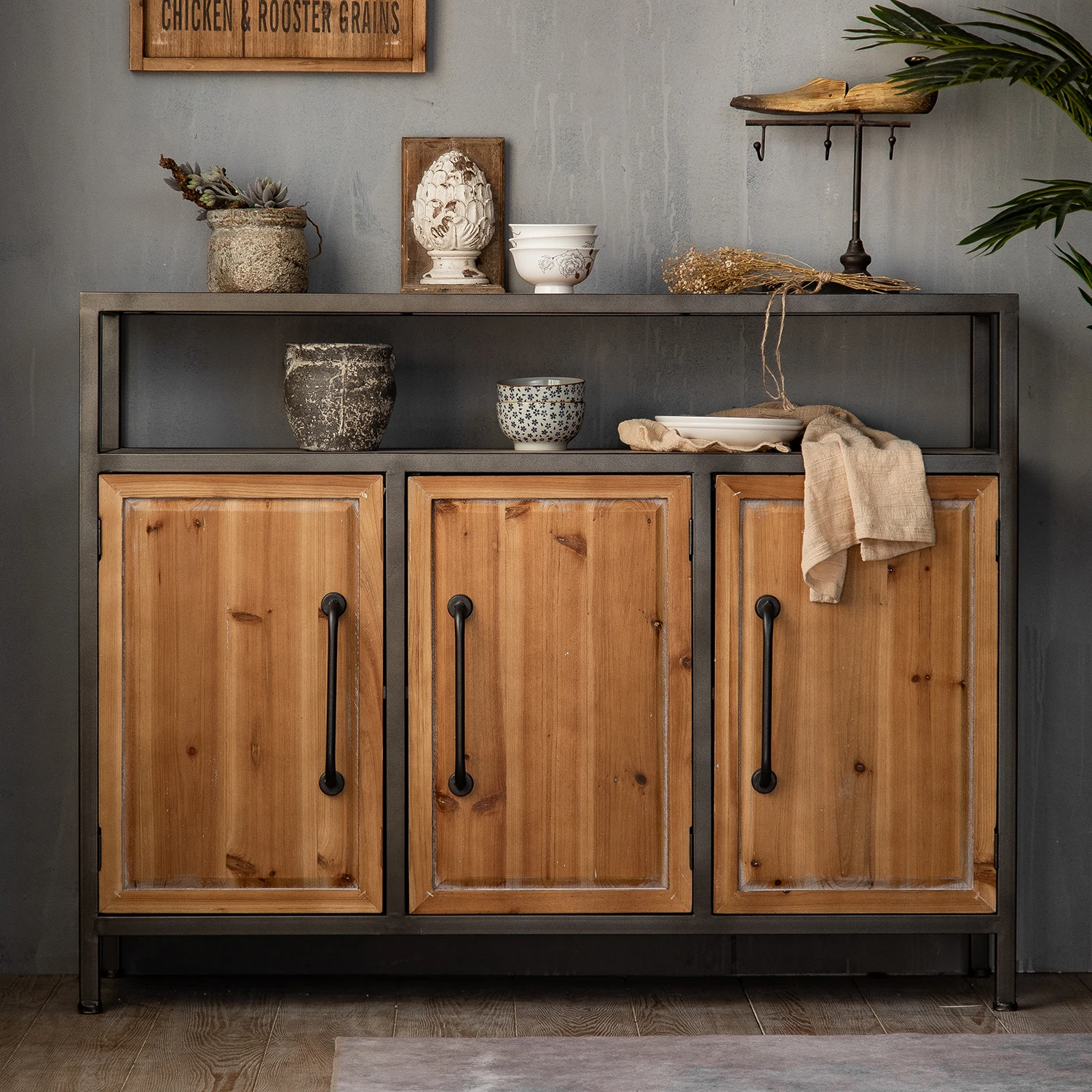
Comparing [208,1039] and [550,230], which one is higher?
[550,230]

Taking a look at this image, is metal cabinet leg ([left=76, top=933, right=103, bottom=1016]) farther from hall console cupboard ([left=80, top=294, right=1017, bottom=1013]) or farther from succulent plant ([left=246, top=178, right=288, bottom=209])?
succulent plant ([left=246, top=178, right=288, bottom=209])

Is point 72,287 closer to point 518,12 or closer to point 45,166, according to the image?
point 45,166

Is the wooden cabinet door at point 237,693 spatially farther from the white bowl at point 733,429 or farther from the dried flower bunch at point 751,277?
the dried flower bunch at point 751,277

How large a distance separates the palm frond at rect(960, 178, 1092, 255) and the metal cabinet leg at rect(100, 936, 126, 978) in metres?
2.20

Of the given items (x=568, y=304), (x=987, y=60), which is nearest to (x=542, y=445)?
(x=568, y=304)

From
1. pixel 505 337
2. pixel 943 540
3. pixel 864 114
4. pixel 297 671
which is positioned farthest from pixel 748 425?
pixel 297 671

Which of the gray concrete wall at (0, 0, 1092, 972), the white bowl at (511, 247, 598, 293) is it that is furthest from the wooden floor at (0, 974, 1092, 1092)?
the white bowl at (511, 247, 598, 293)

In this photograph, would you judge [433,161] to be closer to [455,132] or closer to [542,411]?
[455,132]

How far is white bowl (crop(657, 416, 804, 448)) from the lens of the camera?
2281 millimetres

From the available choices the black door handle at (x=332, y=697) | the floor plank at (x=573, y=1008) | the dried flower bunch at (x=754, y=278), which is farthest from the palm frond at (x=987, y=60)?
the floor plank at (x=573, y=1008)

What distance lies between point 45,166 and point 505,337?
3.35 ft

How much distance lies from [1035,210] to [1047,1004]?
5.12ft

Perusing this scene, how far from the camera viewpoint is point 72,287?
2.57 metres

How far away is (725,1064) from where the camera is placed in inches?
39.2
